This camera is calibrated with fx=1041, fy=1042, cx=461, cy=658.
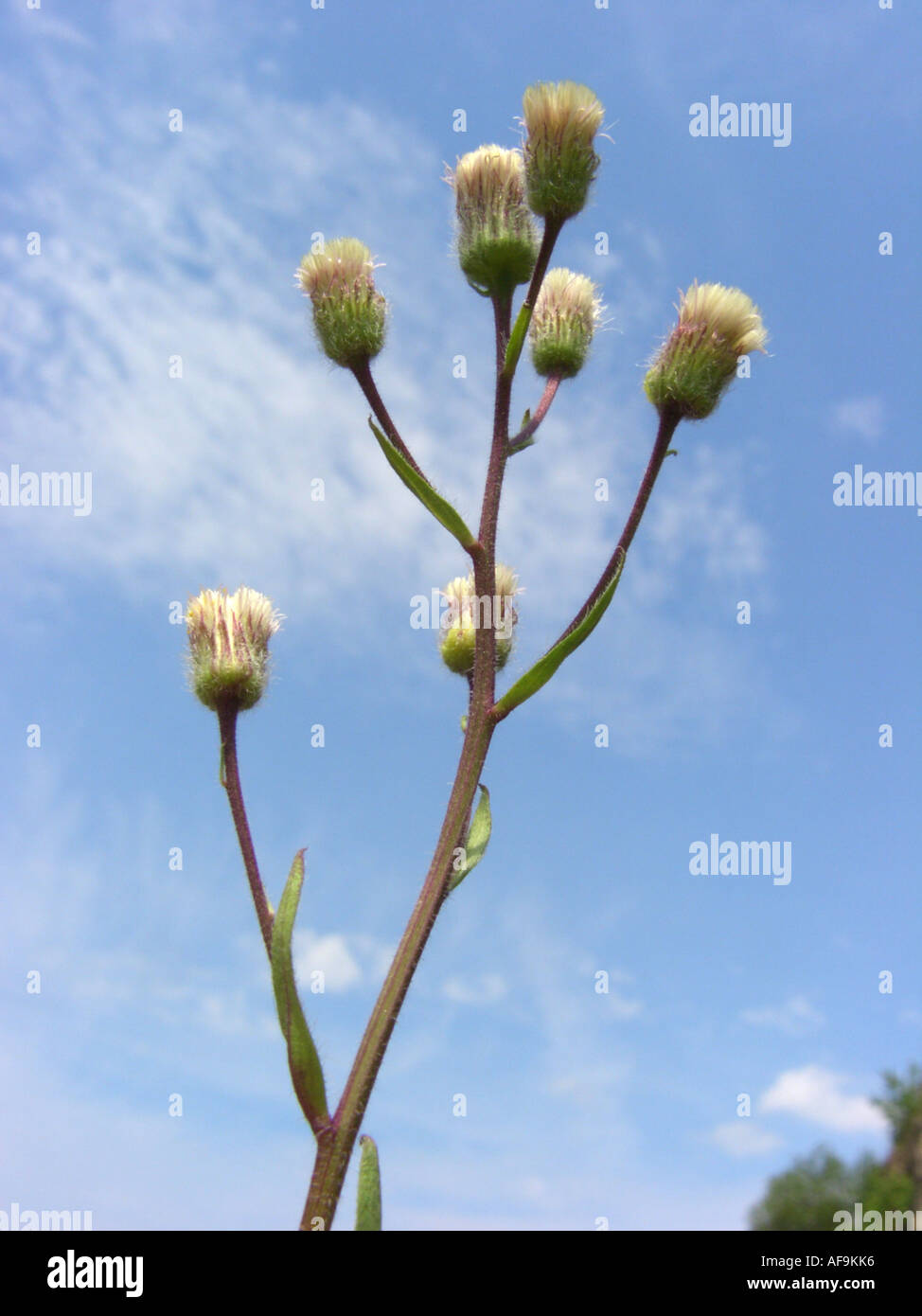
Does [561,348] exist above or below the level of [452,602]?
above

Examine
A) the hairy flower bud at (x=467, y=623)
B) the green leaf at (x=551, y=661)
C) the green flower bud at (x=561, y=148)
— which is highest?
the green flower bud at (x=561, y=148)

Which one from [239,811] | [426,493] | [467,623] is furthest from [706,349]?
[239,811]

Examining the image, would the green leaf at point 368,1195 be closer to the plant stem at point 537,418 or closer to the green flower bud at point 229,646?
the green flower bud at point 229,646

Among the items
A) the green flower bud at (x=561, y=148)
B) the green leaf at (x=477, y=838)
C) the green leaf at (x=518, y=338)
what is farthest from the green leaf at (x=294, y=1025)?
the green flower bud at (x=561, y=148)

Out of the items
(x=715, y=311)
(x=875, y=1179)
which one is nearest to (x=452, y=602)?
(x=715, y=311)

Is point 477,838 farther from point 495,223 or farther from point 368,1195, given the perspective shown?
point 495,223
